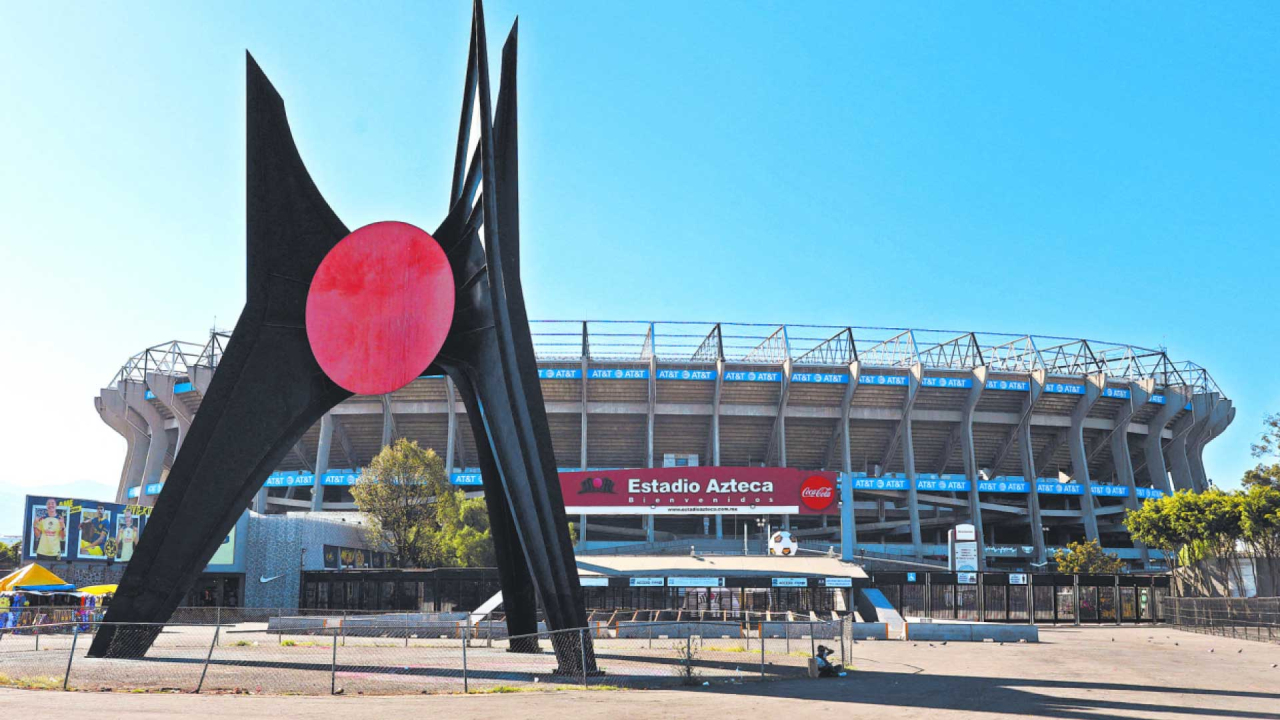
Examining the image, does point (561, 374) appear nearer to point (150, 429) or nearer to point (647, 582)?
point (647, 582)

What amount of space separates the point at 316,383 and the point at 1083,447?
3107 inches

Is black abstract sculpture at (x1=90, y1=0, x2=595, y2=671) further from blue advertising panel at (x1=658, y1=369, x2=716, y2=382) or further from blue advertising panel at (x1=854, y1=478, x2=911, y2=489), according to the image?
blue advertising panel at (x1=854, y1=478, x2=911, y2=489)

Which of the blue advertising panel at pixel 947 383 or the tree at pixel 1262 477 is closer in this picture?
the tree at pixel 1262 477

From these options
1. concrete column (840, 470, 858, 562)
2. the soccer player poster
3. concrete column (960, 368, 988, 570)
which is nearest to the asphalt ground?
concrete column (840, 470, 858, 562)

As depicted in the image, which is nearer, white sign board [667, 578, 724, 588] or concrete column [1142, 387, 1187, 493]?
white sign board [667, 578, 724, 588]

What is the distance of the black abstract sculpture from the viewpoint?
21734mm

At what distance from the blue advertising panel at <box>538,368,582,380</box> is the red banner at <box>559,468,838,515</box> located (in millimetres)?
24305

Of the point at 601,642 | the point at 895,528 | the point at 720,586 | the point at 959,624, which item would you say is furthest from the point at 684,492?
the point at 895,528

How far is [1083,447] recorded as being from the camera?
85.4 meters

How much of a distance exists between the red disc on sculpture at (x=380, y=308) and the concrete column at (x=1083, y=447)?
7334cm

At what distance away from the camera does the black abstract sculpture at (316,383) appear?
21.7 metres

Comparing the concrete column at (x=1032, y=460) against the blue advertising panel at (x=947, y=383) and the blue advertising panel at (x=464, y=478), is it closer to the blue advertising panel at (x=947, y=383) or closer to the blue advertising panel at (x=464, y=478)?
the blue advertising panel at (x=947, y=383)

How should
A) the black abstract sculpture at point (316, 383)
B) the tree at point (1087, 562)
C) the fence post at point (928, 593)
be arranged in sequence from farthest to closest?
the tree at point (1087, 562)
the fence post at point (928, 593)
the black abstract sculpture at point (316, 383)

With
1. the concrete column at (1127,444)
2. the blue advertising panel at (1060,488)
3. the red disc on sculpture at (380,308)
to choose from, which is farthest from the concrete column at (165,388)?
the concrete column at (1127,444)
